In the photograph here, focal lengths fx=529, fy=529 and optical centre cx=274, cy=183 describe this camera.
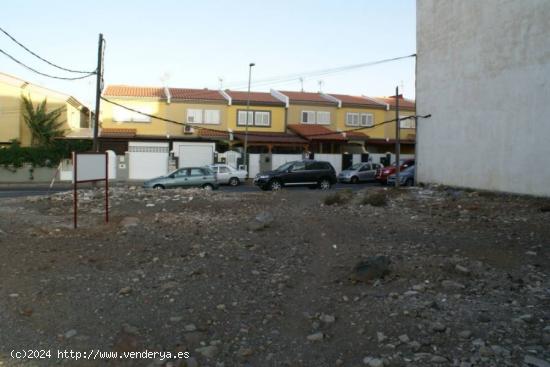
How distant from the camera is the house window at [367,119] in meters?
49.2

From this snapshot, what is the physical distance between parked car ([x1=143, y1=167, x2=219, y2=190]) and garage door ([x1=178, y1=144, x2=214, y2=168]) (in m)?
15.8

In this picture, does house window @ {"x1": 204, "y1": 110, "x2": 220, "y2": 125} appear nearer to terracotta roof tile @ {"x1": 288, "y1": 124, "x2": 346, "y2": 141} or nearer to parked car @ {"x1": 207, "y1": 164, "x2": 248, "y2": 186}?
terracotta roof tile @ {"x1": 288, "y1": 124, "x2": 346, "y2": 141}

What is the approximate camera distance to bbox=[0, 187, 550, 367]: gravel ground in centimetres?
496

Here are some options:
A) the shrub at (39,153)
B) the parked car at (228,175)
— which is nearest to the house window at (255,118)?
the parked car at (228,175)

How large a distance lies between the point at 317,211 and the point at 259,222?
115 inches

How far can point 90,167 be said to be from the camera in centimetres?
1152

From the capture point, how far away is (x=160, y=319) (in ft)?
18.4

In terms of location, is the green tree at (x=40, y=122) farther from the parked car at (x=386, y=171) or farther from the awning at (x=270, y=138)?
the parked car at (x=386, y=171)

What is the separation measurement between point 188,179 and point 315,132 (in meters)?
21.4

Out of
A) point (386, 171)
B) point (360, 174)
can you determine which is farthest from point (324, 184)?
point (360, 174)

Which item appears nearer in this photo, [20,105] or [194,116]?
[20,105]

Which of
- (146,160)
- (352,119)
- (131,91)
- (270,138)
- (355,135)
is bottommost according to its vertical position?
(146,160)

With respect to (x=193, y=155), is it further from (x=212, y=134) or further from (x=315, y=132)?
(x=315, y=132)

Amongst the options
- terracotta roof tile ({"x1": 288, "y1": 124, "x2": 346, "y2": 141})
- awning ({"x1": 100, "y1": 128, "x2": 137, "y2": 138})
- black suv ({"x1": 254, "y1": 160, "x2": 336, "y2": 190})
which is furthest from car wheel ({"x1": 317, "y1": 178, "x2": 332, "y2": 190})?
awning ({"x1": 100, "y1": 128, "x2": 137, "y2": 138})
